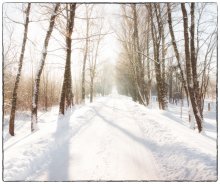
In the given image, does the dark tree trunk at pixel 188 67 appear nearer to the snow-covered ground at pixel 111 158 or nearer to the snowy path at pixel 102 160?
the snow-covered ground at pixel 111 158

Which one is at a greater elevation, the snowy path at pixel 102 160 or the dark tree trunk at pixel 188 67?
the dark tree trunk at pixel 188 67

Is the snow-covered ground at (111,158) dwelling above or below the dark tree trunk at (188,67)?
below

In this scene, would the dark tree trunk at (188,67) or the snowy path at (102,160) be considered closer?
the snowy path at (102,160)

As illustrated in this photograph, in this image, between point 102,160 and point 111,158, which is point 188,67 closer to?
point 111,158

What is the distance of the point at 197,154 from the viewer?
5.02m

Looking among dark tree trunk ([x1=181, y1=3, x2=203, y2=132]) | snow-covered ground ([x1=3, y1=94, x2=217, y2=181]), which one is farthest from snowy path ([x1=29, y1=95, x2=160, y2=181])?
dark tree trunk ([x1=181, y1=3, x2=203, y2=132])

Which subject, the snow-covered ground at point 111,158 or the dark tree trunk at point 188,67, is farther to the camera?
the dark tree trunk at point 188,67

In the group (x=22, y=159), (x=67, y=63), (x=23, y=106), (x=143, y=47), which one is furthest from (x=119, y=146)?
(x=143, y=47)

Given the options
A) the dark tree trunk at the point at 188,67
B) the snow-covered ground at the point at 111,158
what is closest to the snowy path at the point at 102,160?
the snow-covered ground at the point at 111,158

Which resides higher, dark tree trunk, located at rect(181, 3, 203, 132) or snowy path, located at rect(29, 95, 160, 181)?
dark tree trunk, located at rect(181, 3, 203, 132)

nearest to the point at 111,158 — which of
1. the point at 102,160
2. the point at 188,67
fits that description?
the point at 102,160

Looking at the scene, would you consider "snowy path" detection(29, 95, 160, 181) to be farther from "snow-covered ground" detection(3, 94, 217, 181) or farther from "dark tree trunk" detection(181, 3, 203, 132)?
"dark tree trunk" detection(181, 3, 203, 132)

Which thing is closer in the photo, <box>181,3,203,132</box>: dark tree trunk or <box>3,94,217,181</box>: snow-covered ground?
<box>3,94,217,181</box>: snow-covered ground

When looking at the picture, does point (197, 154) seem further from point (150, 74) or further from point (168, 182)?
point (150, 74)
